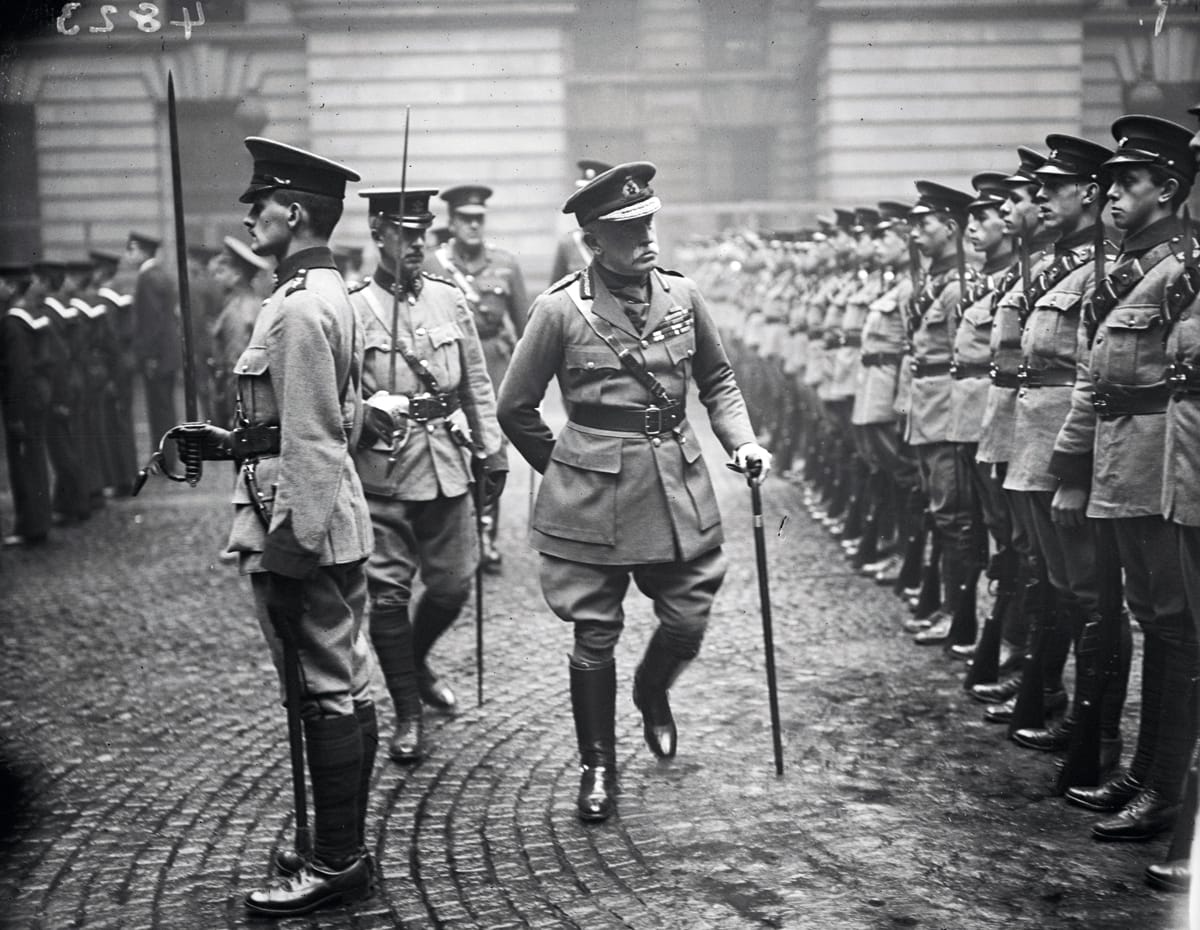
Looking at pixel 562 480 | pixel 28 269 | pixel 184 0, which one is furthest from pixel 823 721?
pixel 184 0

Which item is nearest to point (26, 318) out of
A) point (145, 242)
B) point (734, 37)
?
point (145, 242)

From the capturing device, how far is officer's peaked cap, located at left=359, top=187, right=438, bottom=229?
6164mm

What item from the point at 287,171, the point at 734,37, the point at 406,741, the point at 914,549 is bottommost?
the point at 406,741

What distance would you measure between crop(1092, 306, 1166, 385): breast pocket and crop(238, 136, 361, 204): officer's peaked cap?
2554 mm

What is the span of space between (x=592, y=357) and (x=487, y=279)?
4772mm

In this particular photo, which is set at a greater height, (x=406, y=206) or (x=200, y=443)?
(x=406, y=206)

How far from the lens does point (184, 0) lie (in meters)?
19.0

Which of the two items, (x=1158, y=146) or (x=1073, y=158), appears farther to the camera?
(x=1073, y=158)

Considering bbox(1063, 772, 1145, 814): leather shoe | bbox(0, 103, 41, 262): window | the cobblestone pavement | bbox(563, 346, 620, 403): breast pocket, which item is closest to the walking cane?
the cobblestone pavement

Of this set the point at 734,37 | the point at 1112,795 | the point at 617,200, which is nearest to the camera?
the point at 1112,795

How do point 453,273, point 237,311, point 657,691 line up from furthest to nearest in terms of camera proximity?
1. point 237,311
2. point 453,273
3. point 657,691

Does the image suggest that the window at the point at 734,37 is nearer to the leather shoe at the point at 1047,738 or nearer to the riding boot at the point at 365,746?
the leather shoe at the point at 1047,738

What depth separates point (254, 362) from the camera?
4262 mm

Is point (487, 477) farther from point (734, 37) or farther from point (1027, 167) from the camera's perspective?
point (734, 37)
